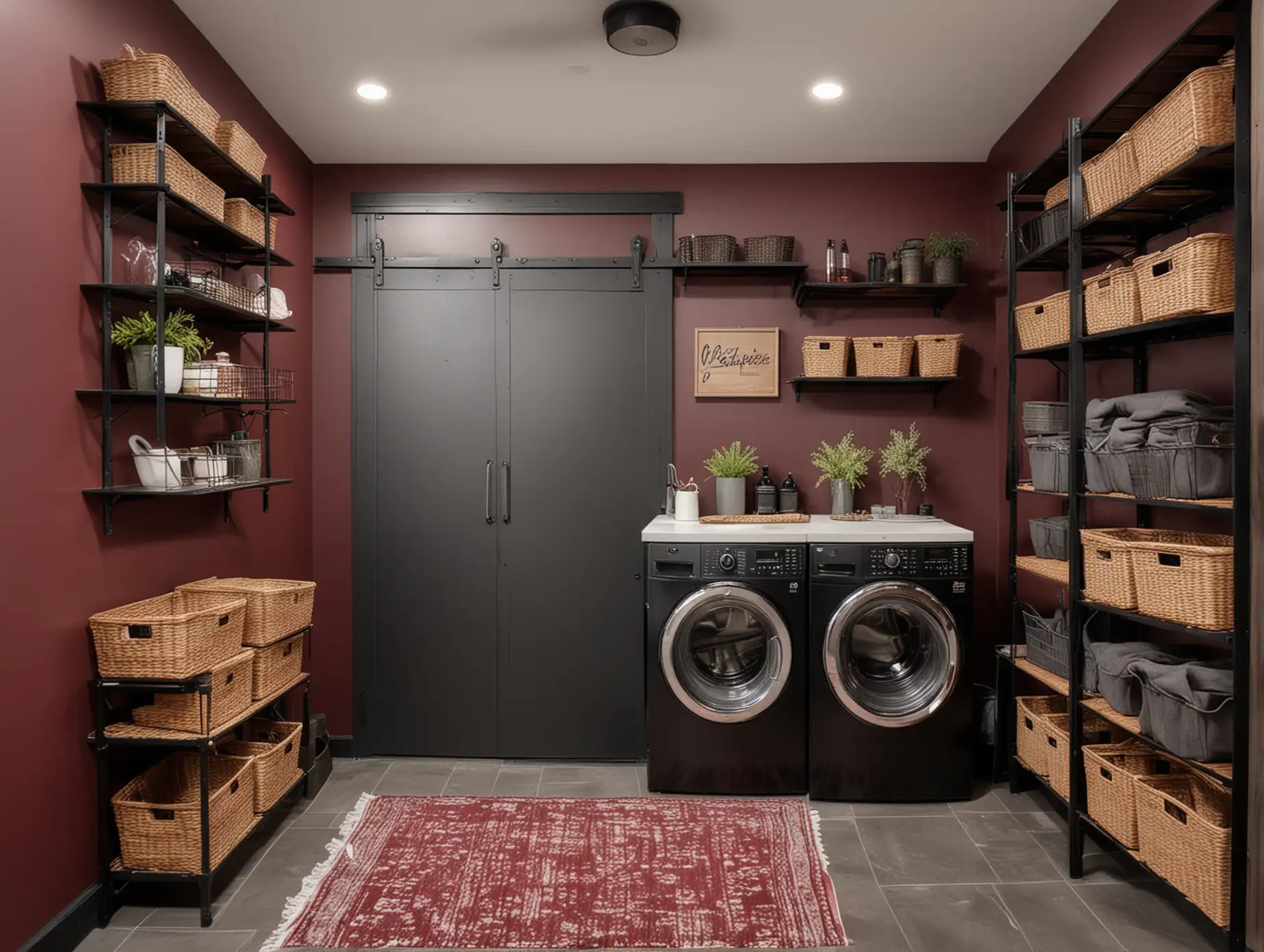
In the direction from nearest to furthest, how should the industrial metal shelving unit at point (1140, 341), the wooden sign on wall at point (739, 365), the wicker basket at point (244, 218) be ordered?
the industrial metal shelving unit at point (1140, 341)
the wicker basket at point (244, 218)
the wooden sign on wall at point (739, 365)

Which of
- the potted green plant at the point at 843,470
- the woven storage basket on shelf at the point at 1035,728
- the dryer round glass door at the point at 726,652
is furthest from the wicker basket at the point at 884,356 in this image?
the woven storage basket on shelf at the point at 1035,728

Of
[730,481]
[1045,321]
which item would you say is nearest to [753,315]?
[730,481]

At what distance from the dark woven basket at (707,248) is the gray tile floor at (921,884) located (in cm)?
224

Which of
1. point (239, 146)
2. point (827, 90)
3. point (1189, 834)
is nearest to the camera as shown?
point (1189, 834)

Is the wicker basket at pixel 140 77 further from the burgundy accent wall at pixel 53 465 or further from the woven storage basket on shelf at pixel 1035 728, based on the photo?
the woven storage basket on shelf at pixel 1035 728

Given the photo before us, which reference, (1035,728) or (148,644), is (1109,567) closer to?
(1035,728)

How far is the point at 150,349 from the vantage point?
2.30m

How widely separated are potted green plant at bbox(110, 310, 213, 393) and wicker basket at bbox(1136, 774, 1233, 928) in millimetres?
2859

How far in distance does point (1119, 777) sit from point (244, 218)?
10.5 ft

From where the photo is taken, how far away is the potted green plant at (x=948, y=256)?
354cm

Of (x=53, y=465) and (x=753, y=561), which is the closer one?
(x=53, y=465)

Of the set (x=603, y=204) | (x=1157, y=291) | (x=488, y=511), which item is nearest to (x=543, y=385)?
(x=488, y=511)

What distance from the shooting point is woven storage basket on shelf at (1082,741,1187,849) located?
2307 millimetres

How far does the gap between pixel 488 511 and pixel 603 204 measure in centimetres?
147
